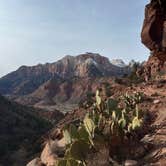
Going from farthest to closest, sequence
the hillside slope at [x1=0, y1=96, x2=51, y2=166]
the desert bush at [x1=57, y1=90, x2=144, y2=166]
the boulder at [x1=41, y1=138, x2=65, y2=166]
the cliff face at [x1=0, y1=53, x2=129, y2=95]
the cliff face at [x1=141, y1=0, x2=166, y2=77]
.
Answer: the cliff face at [x1=0, y1=53, x2=129, y2=95], the hillside slope at [x1=0, y1=96, x2=51, y2=166], the cliff face at [x1=141, y1=0, x2=166, y2=77], the boulder at [x1=41, y1=138, x2=65, y2=166], the desert bush at [x1=57, y1=90, x2=144, y2=166]

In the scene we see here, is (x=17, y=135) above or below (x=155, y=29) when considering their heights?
below

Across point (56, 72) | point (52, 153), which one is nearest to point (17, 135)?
point (52, 153)

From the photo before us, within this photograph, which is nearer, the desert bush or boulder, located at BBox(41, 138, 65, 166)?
the desert bush

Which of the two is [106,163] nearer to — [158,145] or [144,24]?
[158,145]

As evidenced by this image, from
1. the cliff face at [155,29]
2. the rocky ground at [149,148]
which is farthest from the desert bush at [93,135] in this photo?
the cliff face at [155,29]

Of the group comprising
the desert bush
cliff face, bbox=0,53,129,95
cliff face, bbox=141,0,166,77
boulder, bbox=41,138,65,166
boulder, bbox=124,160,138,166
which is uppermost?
cliff face, bbox=0,53,129,95

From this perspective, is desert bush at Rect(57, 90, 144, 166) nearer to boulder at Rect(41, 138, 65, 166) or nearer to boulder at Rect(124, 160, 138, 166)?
boulder at Rect(124, 160, 138, 166)

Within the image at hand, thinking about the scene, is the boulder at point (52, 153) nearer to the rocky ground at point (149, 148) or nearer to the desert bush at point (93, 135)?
the rocky ground at point (149, 148)

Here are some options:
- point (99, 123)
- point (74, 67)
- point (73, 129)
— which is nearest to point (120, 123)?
point (99, 123)

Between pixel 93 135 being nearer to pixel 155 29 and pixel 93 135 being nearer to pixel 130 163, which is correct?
pixel 130 163

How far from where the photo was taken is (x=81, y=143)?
9891 mm

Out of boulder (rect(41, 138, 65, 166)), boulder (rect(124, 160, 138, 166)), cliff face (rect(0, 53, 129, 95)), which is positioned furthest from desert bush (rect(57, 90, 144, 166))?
cliff face (rect(0, 53, 129, 95))

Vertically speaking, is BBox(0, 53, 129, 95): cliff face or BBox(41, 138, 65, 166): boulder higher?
BBox(0, 53, 129, 95): cliff face

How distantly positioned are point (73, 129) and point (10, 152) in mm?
20748
